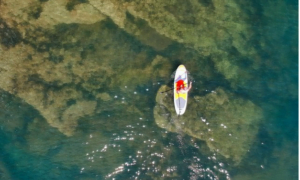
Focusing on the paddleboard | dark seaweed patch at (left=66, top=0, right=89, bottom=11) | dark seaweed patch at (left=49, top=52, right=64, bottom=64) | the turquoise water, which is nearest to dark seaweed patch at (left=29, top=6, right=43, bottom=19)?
the turquoise water

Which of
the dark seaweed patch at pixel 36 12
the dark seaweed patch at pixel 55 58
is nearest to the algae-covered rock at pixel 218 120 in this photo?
the dark seaweed patch at pixel 55 58

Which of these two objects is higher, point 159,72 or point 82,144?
point 159,72

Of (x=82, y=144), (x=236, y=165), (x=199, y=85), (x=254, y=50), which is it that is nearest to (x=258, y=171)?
(x=236, y=165)

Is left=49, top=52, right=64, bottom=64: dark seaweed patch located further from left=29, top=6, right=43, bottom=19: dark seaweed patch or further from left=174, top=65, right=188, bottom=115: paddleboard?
left=174, top=65, right=188, bottom=115: paddleboard

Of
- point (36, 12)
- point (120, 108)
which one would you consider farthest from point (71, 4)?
point (120, 108)

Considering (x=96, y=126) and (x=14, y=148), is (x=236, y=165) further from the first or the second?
(x=14, y=148)

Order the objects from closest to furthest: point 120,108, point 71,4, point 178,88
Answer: point 178,88 → point 120,108 → point 71,4

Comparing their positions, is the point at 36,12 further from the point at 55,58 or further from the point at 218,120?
the point at 218,120
